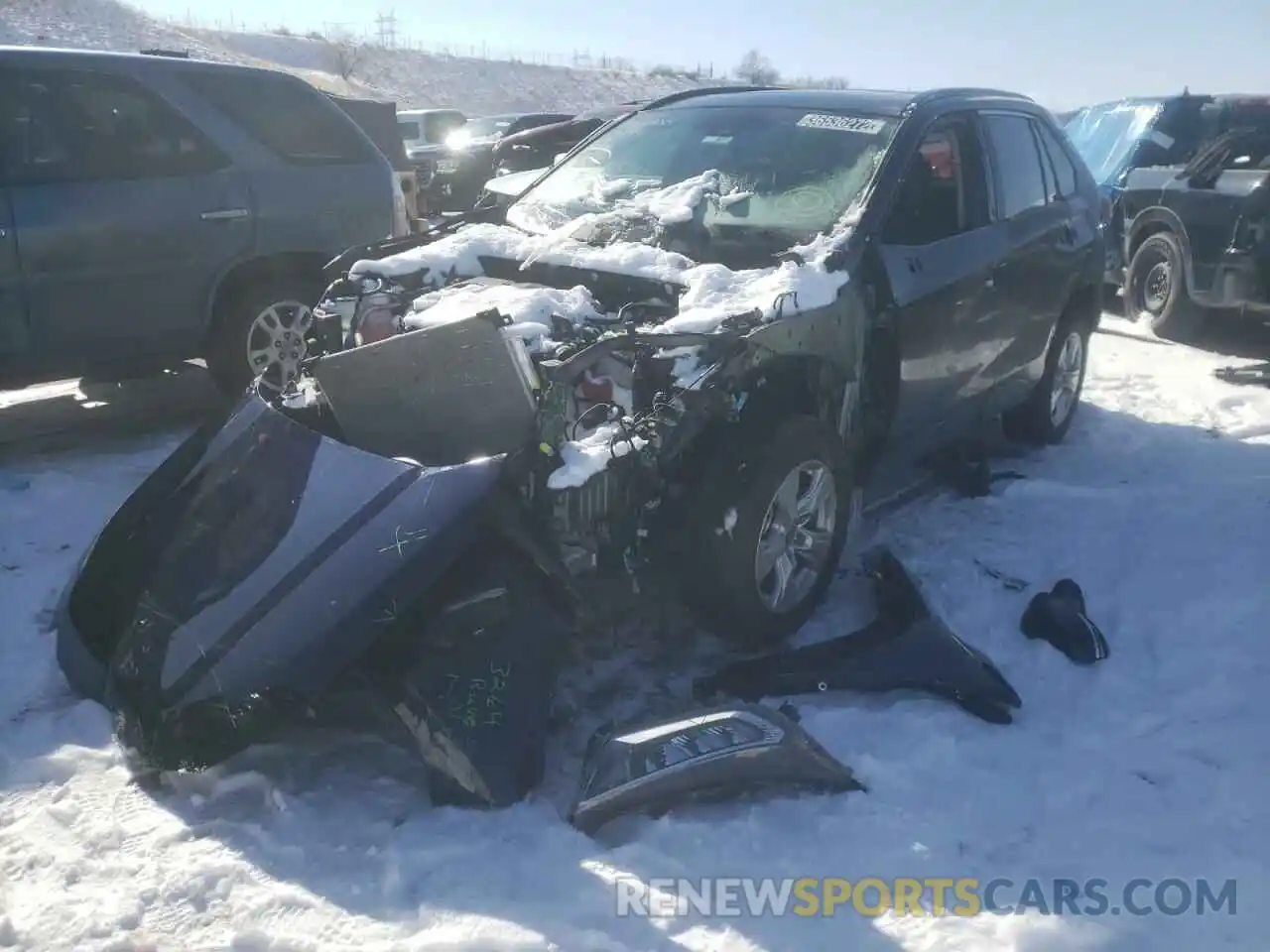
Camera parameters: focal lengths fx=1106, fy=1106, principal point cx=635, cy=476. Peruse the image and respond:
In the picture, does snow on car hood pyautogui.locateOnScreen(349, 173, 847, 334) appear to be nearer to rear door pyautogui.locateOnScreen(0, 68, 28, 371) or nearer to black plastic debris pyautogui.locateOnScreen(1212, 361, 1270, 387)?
rear door pyautogui.locateOnScreen(0, 68, 28, 371)

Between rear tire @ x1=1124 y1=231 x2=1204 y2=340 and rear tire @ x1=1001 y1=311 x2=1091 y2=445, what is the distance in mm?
3443

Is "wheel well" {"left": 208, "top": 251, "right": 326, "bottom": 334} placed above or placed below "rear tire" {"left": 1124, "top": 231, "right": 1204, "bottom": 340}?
A: above

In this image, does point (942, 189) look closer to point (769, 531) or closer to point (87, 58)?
point (769, 531)

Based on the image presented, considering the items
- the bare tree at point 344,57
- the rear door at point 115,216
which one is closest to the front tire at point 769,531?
the rear door at point 115,216

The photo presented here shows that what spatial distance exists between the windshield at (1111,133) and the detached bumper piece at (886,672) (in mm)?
8813

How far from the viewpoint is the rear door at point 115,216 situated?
520 cm

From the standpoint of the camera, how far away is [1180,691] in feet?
11.8

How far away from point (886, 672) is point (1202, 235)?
7.03 m

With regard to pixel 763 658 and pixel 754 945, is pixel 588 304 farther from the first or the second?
pixel 754 945

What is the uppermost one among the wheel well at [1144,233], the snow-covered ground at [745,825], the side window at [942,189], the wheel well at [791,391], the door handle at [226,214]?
the side window at [942,189]

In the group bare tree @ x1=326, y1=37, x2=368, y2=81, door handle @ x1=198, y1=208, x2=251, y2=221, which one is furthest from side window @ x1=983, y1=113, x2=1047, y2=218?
bare tree @ x1=326, y1=37, x2=368, y2=81

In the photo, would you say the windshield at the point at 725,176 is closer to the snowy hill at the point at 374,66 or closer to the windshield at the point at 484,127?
the windshield at the point at 484,127

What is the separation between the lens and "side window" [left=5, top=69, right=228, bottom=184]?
207 inches

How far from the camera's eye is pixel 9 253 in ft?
16.6
